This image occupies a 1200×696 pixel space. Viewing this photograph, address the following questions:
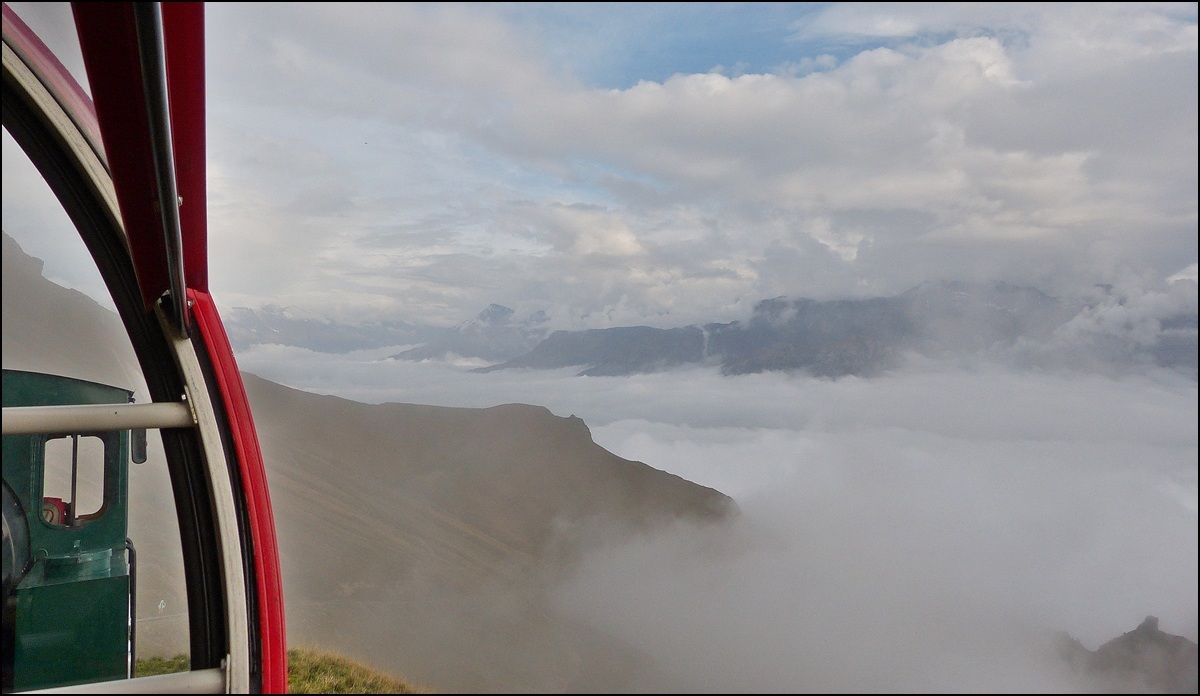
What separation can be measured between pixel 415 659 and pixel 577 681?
12.9 feet

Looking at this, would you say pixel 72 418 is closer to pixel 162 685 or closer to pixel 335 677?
pixel 162 685

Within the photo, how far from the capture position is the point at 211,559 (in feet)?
3.24

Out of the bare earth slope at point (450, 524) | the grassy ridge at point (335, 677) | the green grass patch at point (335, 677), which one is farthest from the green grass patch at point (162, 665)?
the bare earth slope at point (450, 524)

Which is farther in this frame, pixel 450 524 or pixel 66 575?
pixel 450 524

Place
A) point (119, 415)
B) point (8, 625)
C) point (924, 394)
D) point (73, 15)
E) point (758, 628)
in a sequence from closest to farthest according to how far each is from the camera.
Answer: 1. point (73, 15)
2. point (119, 415)
3. point (8, 625)
4. point (758, 628)
5. point (924, 394)

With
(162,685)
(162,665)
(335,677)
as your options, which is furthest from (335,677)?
(162,685)

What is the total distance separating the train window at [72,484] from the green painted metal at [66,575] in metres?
0.02

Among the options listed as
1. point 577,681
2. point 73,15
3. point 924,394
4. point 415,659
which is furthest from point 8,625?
point 924,394

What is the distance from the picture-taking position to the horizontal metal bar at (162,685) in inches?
30.3

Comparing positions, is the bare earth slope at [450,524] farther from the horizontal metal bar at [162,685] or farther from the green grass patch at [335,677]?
the horizontal metal bar at [162,685]

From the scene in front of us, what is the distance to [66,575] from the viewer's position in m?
1.36

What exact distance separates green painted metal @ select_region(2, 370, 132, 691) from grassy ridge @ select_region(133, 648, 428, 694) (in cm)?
589

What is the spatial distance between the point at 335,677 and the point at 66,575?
768cm

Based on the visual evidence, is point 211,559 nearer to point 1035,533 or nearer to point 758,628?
point 758,628
